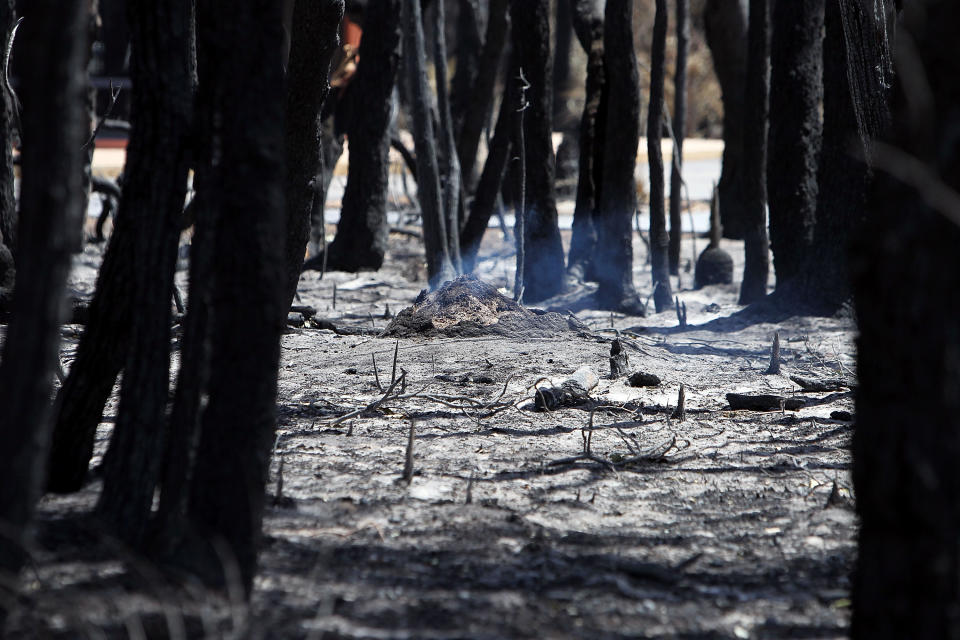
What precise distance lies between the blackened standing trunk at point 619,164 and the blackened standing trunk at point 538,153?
46 centimetres

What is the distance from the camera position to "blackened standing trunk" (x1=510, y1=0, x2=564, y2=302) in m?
8.38

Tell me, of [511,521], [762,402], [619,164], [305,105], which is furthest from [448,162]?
[511,521]

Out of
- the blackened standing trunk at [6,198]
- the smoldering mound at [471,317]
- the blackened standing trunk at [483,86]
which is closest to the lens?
the blackened standing trunk at [6,198]

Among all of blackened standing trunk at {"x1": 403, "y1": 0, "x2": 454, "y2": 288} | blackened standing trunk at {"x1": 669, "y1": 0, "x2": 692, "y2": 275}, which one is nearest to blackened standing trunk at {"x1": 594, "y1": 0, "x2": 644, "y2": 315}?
blackened standing trunk at {"x1": 403, "y1": 0, "x2": 454, "y2": 288}

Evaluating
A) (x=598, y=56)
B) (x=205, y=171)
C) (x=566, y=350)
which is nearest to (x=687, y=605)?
(x=205, y=171)

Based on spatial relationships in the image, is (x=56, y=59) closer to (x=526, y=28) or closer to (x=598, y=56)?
(x=526, y=28)

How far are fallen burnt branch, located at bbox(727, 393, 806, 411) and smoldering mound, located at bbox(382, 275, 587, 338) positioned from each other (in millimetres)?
1885

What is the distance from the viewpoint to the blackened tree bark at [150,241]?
2771mm

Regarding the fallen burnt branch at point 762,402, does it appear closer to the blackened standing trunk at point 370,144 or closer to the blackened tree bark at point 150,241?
the blackened tree bark at point 150,241

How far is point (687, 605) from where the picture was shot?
2.71 metres

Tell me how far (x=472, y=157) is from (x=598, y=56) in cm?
355

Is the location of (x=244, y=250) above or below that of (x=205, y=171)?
below

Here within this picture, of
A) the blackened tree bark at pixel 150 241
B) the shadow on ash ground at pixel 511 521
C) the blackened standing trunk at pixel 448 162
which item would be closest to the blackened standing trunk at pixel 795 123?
the shadow on ash ground at pixel 511 521

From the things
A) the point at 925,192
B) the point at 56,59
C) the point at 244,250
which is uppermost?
the point at 56,59
